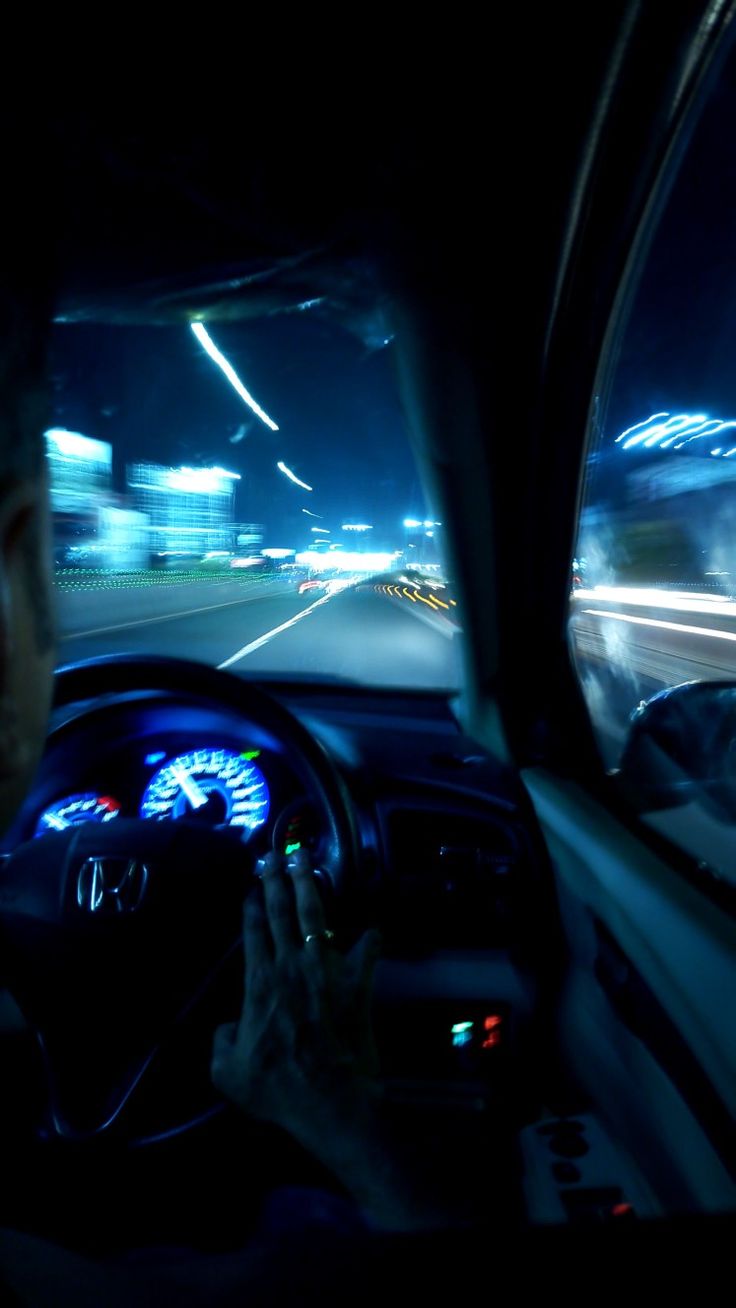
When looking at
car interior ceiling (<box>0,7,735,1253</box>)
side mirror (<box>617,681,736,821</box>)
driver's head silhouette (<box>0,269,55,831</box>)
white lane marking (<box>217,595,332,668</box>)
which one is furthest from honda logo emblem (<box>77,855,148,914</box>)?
white lane marking (<box>217,595,332,668</box>)

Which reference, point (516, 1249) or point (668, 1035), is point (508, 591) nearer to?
point (668, 1035)

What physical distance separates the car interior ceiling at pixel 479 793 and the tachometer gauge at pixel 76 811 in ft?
0.85

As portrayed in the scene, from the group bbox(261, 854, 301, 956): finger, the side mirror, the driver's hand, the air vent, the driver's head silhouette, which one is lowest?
the air vent

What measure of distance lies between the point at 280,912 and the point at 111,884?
64 centimetres

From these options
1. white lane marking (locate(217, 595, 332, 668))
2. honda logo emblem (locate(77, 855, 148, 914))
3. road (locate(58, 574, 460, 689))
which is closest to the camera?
honda logo emblem (locate(77, 855, 148, 914))

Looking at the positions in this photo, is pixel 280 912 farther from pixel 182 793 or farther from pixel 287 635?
pixel 287 635

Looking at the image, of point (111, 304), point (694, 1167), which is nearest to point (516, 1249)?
point (694, 1167)

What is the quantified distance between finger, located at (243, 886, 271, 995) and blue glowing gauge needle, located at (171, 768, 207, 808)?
992 millimetres

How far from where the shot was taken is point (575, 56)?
201 cm

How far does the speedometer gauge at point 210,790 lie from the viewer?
8.92 feet

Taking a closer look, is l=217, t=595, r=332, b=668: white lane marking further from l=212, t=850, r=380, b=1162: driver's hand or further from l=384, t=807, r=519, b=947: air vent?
l=212, t=850, r=380, b=1162: driver's hand

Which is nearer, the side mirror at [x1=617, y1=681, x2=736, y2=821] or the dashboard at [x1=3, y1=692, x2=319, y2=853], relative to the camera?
the side mirror at [x1=617, y1=681, x2=736, y2=821]

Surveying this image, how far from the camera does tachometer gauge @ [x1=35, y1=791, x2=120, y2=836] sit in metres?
2.72

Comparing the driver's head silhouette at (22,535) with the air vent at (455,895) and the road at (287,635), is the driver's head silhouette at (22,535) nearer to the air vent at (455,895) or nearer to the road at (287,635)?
the road at (287,635)
